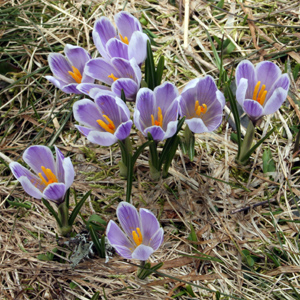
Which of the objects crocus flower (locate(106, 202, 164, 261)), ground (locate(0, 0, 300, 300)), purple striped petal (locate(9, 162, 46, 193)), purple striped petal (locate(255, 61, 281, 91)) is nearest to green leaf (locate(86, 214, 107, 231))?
ground (locate(0, 0, 300, 300))

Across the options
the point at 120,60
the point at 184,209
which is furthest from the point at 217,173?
the point at 120,60

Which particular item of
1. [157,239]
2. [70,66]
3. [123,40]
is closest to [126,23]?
[123,40]

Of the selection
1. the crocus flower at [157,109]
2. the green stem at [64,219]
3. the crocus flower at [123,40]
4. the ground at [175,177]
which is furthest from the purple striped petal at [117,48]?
the green stem at [64,219]

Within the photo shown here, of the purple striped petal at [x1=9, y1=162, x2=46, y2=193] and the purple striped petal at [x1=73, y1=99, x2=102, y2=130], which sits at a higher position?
the purple striped petal at [x1=73, y1=99, x2=102, y2=130]

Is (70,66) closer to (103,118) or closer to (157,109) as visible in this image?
(103,118)

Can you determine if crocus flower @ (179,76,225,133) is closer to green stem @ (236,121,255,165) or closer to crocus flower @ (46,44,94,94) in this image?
green stem @ (236,121,255,165)

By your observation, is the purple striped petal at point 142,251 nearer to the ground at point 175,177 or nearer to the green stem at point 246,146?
the ground at point 175,177

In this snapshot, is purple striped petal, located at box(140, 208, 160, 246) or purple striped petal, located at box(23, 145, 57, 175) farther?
purple striped petal, located at box(23, 145, 57, 175)
